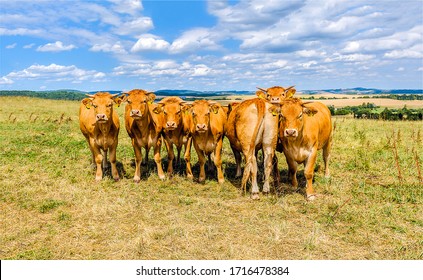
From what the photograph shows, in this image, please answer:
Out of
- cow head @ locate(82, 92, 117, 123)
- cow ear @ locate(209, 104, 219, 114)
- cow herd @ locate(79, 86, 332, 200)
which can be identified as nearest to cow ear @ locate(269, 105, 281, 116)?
cow herd @ locate(79, 86, 332, 200)

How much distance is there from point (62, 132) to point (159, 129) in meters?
8.14

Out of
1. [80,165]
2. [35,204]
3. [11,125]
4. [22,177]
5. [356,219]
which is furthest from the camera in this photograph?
[11,125]

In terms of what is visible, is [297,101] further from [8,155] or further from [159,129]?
[8,155]

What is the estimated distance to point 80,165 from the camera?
31.1 feet

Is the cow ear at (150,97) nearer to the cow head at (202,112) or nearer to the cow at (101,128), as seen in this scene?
the cow at (101,128)

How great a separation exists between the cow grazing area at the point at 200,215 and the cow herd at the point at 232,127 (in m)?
0.60

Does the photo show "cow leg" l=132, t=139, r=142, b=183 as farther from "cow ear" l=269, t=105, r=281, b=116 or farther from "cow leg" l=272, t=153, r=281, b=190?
"cow ear" l=269, t=105, r=281, b=116

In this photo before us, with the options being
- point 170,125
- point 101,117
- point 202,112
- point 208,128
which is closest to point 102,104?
point 101,117

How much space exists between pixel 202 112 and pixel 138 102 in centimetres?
166

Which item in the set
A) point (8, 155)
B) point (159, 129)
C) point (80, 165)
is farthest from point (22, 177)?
point (159, 129)

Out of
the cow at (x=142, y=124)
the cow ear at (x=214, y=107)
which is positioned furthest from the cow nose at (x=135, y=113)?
the cow ear at (x=214, y=107)

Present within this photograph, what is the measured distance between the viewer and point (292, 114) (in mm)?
6527

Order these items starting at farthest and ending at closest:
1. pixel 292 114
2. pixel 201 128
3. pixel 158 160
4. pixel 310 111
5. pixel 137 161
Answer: pixel 158 160, pixel 137 161, pixel 201 128, pixel 310 111, pixel 292 114

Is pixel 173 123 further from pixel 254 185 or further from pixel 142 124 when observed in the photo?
pixel 254 185
